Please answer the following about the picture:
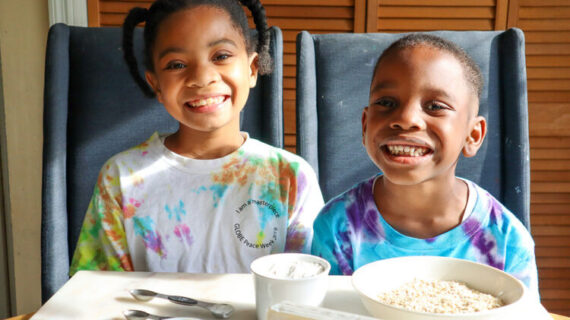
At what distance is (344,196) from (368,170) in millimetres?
307

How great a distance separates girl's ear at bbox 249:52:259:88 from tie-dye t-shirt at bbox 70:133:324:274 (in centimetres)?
20

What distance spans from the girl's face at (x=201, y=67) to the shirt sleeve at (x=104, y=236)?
0.79ft

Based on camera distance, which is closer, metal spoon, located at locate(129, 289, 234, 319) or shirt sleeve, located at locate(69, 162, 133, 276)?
metal spoon, located at locate(129, 289, 234, 319)

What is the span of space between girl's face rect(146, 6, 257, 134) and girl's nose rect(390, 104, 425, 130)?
14.8 inches

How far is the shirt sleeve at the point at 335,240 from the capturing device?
0.99 m

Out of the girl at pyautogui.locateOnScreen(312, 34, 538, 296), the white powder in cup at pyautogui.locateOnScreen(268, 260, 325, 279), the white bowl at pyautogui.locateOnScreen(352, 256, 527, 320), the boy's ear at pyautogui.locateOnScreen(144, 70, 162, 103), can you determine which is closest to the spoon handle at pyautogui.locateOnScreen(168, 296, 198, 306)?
the white powder in cup at pyautogui.locateOnScreen(268, 260, 325, 279)

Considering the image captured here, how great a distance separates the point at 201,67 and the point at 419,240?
576 mm

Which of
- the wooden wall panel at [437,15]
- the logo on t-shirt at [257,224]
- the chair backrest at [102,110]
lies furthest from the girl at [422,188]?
the wooden wall panel at [437,15]

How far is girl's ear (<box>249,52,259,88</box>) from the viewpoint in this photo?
1.18 meters

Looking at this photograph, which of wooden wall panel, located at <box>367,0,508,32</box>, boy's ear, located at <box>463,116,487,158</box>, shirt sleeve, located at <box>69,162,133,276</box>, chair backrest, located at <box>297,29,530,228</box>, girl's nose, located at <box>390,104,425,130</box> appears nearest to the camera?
girl's nose, located at <box>390,104,425,130</box>

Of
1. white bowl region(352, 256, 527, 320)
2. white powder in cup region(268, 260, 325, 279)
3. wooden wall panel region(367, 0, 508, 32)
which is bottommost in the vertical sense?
white bowl region(352, 256, 527, 320)

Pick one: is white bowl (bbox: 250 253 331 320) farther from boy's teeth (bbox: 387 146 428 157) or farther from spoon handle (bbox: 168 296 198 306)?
boy's teeth (bbox: 387 146 428 157)

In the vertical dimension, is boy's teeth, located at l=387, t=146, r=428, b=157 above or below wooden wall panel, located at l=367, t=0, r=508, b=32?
below

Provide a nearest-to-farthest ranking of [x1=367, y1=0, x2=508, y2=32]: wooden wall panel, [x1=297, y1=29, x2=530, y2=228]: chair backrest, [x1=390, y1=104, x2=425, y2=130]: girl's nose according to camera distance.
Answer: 1. [x1=390, y1=104, x2=425, y2=130]: girl's nose
2. [x1=297, y1=29, x2=530, y2=228]: chair backrest
3. [x1=367, y1=0, x2=508, y2=32]: wooden wall panel
